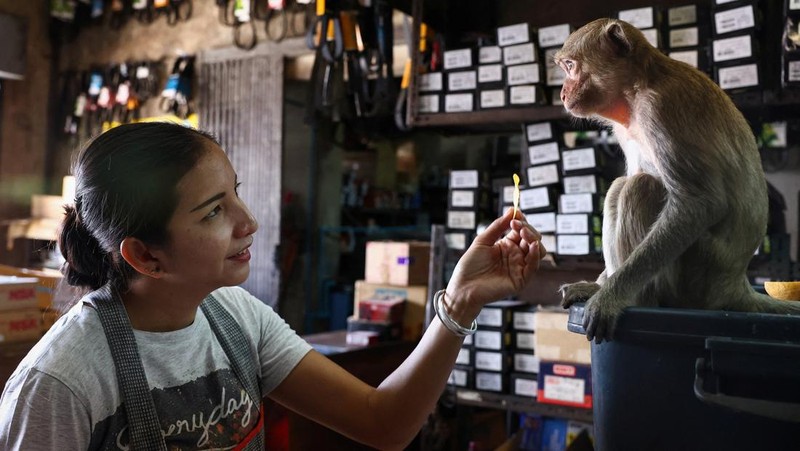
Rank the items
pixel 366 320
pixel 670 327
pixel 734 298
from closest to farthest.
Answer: pixel 670 327, pixel 734 298, pixel 366 320

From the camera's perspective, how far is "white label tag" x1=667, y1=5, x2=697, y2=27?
8.73 ft

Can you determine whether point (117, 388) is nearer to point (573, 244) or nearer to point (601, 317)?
point (601, 317)

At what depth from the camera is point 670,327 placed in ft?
3.29

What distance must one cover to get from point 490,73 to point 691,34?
0.87m

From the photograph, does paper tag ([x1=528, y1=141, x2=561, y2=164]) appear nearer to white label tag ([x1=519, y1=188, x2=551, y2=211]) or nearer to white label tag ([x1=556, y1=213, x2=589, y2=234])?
white label tag ([x1=519, y1=188, x2=551, y2=211])

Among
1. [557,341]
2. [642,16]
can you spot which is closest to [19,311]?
[557,341]

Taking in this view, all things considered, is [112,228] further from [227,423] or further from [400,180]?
[400,180]

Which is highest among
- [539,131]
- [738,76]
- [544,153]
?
[738,76]

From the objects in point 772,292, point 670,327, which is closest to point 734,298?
point 772,292

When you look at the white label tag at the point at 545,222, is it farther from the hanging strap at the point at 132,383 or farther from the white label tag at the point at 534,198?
the hanging strap at the point at 132,383

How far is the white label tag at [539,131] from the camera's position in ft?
10.2

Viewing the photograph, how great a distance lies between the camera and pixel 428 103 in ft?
10.6

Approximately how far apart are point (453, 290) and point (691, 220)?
19.5 inches

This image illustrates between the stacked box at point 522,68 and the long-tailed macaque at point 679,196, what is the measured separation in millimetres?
1472
